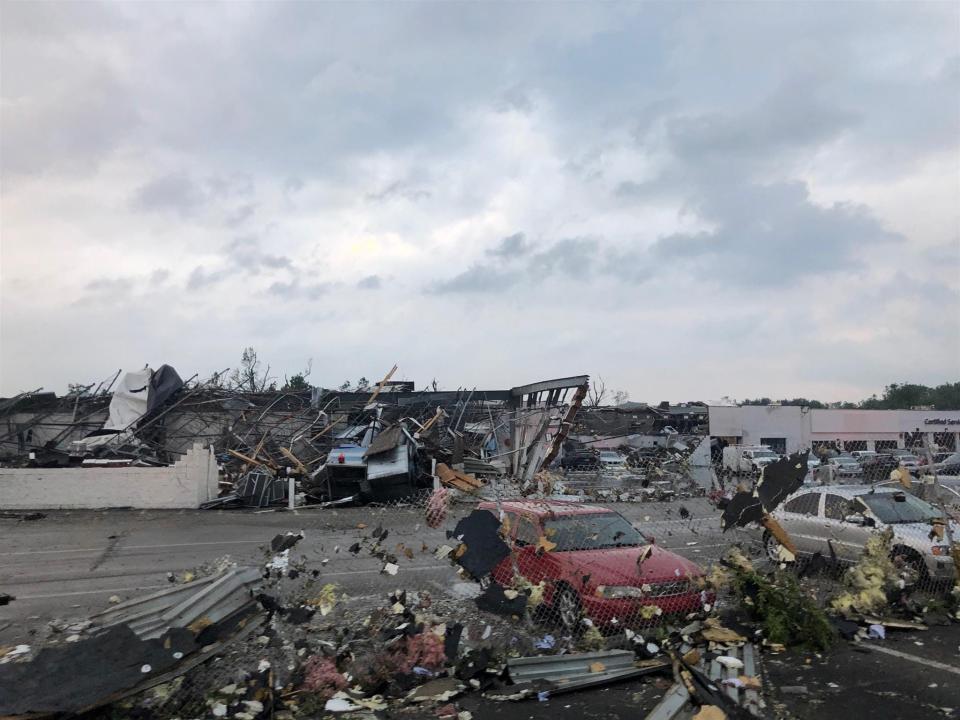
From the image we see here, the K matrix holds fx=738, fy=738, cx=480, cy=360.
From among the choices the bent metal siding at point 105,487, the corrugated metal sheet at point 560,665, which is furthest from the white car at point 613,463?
the corrugated metal sheet at point 560,665

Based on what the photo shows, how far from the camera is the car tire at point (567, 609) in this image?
6.66 metres

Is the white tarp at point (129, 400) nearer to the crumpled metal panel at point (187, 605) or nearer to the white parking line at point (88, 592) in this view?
the white parking line at point (88, 592)

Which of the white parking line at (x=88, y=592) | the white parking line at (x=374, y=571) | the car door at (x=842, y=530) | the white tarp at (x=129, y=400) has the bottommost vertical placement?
the white parking line at (x=88, y=592)

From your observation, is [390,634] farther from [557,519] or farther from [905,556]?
[905,556]

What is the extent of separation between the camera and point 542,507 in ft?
26.4

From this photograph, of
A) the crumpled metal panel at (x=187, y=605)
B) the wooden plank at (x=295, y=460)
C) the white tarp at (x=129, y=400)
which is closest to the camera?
the crumpled metal panel at (x=187, y=605)

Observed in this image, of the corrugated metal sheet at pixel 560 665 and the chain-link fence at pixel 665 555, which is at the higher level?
the chain-link fence at pixel 665 555

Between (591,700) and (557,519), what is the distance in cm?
244

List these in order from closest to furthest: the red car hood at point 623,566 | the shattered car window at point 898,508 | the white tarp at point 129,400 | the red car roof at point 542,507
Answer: the red car hood at point 623,566 → the red car roof at point 542,507 → the shattered car window at point 898,508 → the white tarp at point 129,400

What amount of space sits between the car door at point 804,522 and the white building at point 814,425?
41.2 m

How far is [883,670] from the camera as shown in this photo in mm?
6066

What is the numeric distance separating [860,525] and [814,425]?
47.3 m

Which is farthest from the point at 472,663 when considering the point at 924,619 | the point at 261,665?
the point at 924,619

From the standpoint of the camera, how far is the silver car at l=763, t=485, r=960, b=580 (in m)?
8.70
